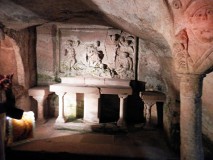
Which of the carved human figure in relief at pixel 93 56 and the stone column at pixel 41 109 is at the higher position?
the carved human figure in relief at pixel 93 56

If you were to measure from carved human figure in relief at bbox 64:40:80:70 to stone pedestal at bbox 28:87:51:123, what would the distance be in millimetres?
1231

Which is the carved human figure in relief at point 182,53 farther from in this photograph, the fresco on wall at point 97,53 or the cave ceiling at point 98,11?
the fresco on wall at point 97,53

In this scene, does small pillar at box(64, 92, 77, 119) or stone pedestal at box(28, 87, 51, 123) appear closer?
stone pedestal at box(28, 87, 51, 123)

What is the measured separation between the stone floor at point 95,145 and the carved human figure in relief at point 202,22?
3284 millimetres

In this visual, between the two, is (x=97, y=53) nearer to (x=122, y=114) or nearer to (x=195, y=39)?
(x=122, y=114)

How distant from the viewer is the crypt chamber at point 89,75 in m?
5.76

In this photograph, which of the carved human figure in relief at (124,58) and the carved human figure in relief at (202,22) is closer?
the carved human figure in relief at (202,22)

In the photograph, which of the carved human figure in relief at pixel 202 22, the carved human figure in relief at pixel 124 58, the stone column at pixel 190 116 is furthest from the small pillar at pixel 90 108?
the carved human figure in relief at pixel 202 22

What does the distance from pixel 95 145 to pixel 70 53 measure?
12.0ft

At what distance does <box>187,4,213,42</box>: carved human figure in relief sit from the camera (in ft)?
11.3

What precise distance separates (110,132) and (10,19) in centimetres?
454

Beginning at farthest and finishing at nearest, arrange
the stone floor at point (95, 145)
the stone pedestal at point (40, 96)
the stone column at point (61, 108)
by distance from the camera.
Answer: the stone pedestal at point (40, 96) < the stone column at point (61, 108) < the stone floor at point (95, 145)

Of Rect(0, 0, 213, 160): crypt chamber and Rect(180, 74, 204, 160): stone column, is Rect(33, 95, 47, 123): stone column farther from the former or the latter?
Rect(180, 74, 204, 160): stone column

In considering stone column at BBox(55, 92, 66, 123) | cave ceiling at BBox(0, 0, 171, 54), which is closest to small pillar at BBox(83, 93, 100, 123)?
stone column at BBox(55, 92, 66, 123)
